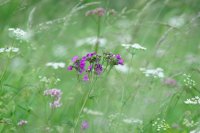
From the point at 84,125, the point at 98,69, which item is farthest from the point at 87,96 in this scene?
the point at 84,125

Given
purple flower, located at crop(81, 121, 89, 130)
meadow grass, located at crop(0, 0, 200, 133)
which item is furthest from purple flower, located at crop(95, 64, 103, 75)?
purple flower, located at crop(81, 121, 89, 130)

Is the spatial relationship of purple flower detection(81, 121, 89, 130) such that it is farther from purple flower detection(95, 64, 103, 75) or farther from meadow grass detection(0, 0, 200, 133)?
purple flower detection(95, 64, 103, 75)

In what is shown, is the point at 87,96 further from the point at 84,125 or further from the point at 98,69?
the point at 84,125

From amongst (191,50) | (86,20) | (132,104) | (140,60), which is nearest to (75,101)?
(132,104)

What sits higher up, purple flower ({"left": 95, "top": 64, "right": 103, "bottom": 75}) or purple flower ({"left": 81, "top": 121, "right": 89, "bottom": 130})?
purple flower ({"left": 95, "top": 64, "right": 103, "bottom": 75})

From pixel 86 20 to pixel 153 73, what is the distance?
3.77 m

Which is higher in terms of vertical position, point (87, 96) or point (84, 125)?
point (87, 96)

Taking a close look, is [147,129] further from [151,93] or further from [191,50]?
[191,50]

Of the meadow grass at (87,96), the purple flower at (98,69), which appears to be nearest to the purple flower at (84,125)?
the meadow grass at (87,96)

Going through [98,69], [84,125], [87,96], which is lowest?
[84,125]

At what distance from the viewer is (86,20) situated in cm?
704

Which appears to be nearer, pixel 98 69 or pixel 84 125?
pixel 98 69

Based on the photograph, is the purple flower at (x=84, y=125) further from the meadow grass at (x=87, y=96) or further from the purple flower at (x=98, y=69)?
the purple flower at (x=98, y=69)

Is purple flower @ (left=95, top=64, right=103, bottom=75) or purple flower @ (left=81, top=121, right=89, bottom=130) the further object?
purple flower @ (left=81, top=121, right=89, bottom=130)
